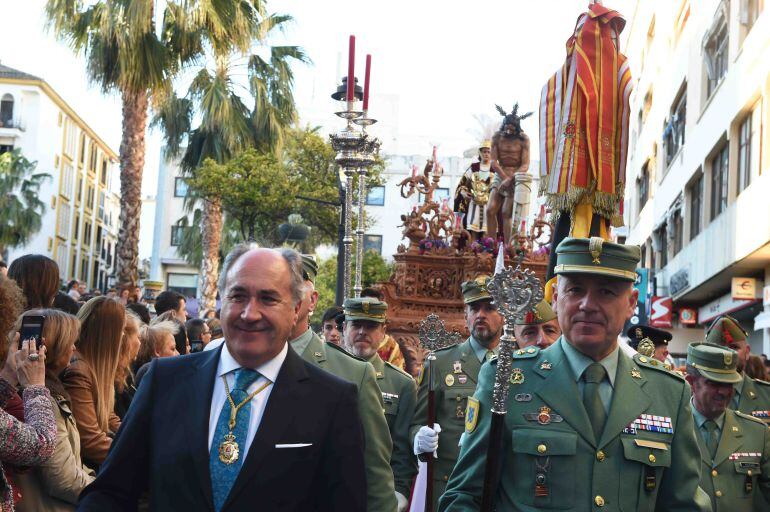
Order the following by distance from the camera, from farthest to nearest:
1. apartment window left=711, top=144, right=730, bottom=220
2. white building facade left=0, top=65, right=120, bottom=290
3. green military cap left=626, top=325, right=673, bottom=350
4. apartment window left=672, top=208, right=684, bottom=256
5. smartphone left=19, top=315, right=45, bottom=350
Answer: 1. white building facade left=0, top=65, right=120, bottom=290
2. apartment window left=672, top=208, right=684, bottom=256
3. apartment window left=711, top=144, right=730, bottom=220
4. green military cap left=626, top=325, right=673, bottom=350
5. smartphone left=19, top=315, right=45, bottom=350

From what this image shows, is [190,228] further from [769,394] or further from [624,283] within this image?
[624,283]

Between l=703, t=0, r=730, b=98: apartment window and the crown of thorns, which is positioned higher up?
l=703, t=0, r=730, b=98: apartment window

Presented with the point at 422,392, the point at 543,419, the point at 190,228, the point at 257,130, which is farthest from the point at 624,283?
the point at 190,228

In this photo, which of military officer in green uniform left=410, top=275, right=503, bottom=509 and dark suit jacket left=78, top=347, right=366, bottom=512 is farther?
military officer in green uniform left=410, top=275, right=503, bottom=509

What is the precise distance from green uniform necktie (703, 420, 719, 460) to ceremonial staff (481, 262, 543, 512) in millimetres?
2915

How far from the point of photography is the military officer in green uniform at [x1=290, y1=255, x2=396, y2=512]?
4512mm

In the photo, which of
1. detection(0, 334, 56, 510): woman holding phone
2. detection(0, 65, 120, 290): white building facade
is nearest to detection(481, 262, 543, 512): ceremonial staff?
detection(0, 334, 56, 510): woman holding phone

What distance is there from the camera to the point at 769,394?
8344 mm

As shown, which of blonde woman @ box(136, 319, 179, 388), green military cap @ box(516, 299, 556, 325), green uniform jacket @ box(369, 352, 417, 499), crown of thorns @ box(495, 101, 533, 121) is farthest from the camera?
crown of thorns @ box(495, 101, 533, 121)

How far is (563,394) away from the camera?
4.29 meters

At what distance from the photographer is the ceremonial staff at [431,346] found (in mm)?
6203

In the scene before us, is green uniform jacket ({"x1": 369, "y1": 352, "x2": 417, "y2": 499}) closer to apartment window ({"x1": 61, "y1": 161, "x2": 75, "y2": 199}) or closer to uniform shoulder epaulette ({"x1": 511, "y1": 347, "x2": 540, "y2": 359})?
uniform shoulder epaulette ({"x1": 511, "y1": 347, "x2": 540, "y2": 359})

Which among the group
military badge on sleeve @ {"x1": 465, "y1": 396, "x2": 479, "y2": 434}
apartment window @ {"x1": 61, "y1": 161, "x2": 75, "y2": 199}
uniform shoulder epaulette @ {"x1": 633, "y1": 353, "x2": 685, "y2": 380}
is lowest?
military badge on sleeve @ {"x1": 465, "y1": 396, "x2": 479, "y2": 434}

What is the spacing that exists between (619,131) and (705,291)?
24530mm
